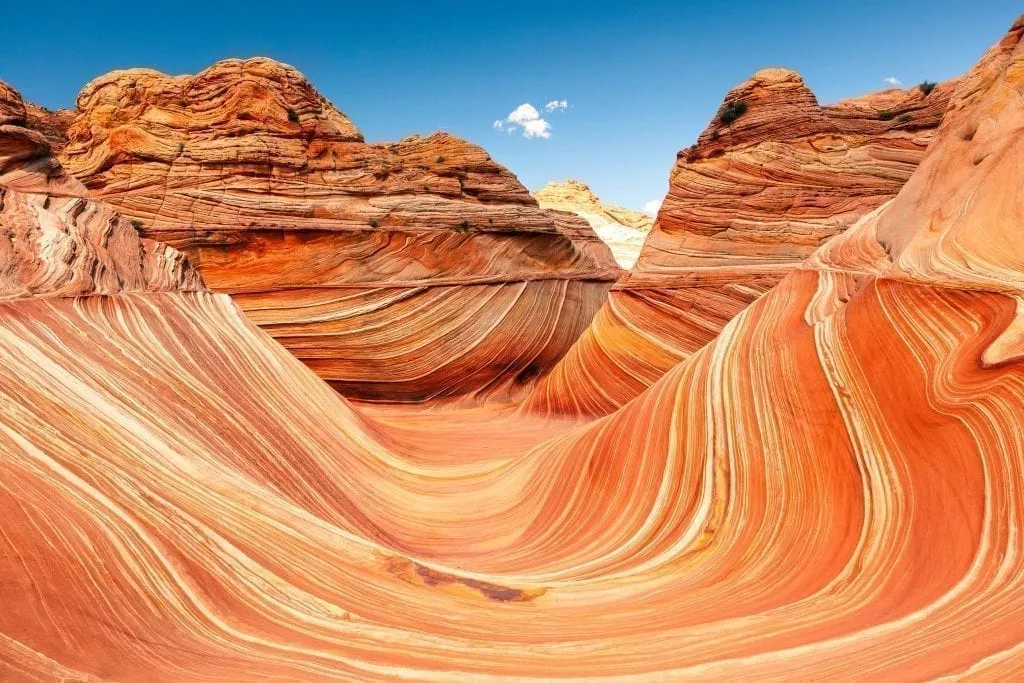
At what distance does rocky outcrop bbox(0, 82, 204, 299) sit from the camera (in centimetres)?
378

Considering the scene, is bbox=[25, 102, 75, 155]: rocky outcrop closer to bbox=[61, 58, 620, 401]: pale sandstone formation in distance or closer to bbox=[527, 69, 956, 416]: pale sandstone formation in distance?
bbox=[61, 58, 620, 401]: pale sandstone formation in distance

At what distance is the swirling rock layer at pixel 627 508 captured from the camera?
68.0 inches

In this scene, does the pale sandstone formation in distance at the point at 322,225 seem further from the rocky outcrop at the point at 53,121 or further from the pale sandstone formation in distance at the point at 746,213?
the rocky outcrop at the point at 53,121

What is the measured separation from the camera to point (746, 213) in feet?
24.2

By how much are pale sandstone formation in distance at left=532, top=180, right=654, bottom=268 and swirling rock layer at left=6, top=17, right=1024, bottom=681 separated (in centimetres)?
2018

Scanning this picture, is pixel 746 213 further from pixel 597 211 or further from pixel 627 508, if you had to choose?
pixel 597 211

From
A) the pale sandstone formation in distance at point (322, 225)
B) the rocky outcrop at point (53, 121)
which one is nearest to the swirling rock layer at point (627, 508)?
the pale sandstone formation in distance at point (322, 225)

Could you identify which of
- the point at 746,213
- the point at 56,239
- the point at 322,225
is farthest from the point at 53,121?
the point at 746,213

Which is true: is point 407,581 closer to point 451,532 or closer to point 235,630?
point 235,630

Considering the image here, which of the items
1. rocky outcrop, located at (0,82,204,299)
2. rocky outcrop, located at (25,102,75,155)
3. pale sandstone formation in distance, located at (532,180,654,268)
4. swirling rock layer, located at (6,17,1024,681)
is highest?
pale sandstone formation in distance, located at (532,180,654,268)

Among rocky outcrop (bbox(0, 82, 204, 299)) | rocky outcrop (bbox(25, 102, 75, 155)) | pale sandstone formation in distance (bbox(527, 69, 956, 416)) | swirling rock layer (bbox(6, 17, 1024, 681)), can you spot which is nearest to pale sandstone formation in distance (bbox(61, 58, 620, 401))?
pale sandstone formation in distance (bbox(527, 69, 956, 416))

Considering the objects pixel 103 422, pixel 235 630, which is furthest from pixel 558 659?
pixel 103 422

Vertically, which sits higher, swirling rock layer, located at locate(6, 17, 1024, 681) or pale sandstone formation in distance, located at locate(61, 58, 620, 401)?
pale sandstone formation in distance, located at locate(61, 58, 620, 401)

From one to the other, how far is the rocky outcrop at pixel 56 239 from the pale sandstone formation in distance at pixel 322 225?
2.43m
